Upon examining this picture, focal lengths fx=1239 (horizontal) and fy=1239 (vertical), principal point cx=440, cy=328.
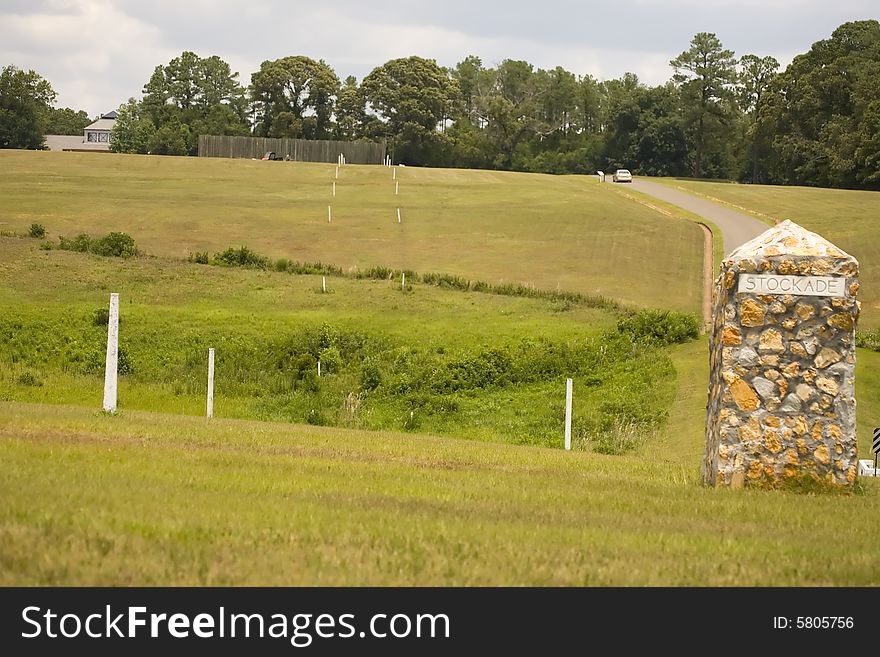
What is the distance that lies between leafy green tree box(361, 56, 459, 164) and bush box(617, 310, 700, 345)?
380 feet

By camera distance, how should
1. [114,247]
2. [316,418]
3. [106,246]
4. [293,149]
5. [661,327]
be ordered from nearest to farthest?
[316,418]
[661,327]
[106,246]
[114,247]
[293,149]

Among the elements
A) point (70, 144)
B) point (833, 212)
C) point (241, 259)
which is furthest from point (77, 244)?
point (70, 144)

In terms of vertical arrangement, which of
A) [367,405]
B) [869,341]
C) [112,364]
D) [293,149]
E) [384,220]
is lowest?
[367,405]

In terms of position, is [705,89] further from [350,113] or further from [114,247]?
[114,247]

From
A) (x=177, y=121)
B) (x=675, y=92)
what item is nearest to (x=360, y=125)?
(x=177, y=121)

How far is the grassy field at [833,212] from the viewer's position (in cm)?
6275

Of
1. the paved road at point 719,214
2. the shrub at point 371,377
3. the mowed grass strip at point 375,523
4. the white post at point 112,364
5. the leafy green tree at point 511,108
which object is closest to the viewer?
the mowed grass strip at point 375,523

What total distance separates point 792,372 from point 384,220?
6778 cm

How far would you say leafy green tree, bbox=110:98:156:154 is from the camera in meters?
159

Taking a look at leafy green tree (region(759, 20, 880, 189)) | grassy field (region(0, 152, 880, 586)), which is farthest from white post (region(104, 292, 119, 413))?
leafy green tree (region(759, 20, 880, 189))

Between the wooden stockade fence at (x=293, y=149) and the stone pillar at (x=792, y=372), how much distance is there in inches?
5392

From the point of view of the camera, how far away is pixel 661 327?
147 feet

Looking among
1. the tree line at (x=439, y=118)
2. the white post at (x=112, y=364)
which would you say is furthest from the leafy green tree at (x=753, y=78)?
the white post at (x=112, y=364)

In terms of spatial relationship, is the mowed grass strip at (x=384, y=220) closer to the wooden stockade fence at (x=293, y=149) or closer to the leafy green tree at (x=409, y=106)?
the wooden stockade fence at (x=293, y=149)
